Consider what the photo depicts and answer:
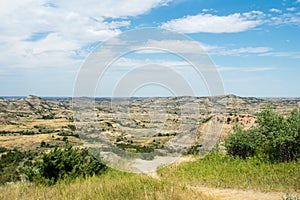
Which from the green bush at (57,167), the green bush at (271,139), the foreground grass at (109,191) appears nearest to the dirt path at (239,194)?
the foreground grass at (109,191)

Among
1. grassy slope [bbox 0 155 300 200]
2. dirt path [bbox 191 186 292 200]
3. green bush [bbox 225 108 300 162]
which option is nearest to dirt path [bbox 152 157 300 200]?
dirt path [bbox 191 186 292 200]

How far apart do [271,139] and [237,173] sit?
260cm

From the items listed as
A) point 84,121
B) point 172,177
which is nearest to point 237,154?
point 172,177

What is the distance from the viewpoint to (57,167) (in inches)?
378

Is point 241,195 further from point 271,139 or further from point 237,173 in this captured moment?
point 271,139

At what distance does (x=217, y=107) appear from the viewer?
48.9 feet

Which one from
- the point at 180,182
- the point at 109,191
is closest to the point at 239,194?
the point at 180,182

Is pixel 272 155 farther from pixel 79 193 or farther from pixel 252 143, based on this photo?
pixel 79 193

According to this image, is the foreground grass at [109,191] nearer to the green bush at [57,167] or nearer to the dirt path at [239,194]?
the green bush at [57,167]

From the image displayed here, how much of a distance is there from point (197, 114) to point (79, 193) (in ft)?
22.5

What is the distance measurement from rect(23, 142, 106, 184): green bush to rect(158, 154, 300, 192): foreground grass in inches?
104

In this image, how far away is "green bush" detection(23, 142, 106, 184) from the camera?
30.7 feet

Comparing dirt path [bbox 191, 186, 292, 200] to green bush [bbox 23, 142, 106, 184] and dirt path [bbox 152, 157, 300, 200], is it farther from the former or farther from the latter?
green bush [bbox 23, 142, 106, 184]

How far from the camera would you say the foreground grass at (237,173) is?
873 cm
